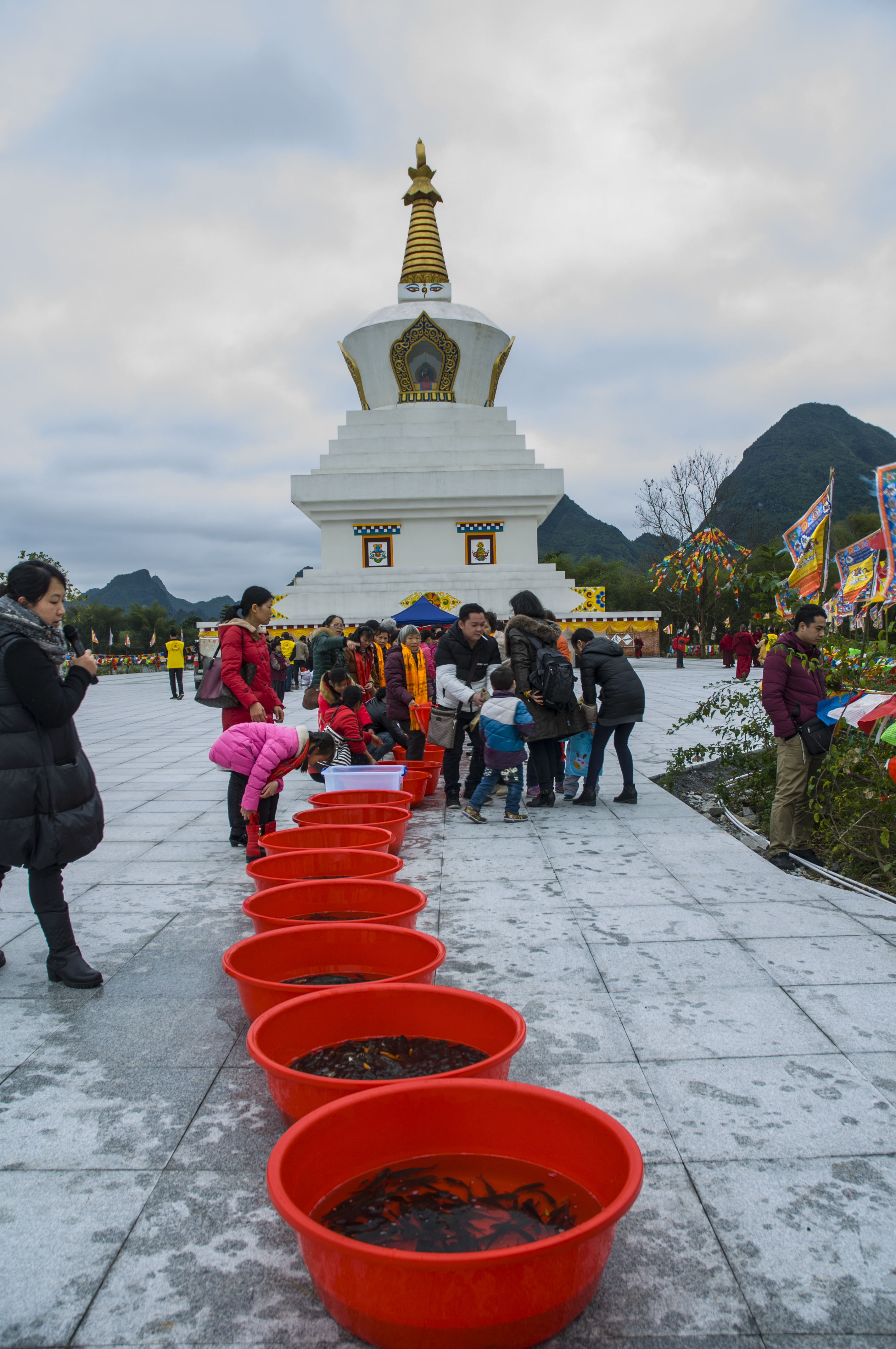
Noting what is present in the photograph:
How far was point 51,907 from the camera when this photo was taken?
3.19 meters

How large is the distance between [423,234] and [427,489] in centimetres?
1090

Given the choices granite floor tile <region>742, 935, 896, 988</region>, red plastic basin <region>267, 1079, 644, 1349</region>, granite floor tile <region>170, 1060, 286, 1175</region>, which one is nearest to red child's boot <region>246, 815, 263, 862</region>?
granite floor tile <region>170, 1060, 286, 1175</region>

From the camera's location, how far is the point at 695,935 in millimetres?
3684

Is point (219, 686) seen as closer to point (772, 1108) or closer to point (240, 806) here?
point (240, 806)

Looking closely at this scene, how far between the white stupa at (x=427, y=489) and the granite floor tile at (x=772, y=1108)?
73.5 ft

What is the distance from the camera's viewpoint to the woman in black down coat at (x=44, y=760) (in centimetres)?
300

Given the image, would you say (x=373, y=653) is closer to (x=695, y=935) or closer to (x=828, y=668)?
(x=828, y=668)

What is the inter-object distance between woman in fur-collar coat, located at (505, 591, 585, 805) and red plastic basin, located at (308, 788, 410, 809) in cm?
131

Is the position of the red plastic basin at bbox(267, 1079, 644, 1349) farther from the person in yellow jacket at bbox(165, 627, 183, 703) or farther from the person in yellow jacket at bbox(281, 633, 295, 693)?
the person in yellow jacket at bbox(281, 633, 295, 693)

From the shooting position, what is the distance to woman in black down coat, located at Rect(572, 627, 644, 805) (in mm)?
6242

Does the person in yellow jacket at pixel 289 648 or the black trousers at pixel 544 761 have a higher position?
the person in yellow jacket at pixel 289 648

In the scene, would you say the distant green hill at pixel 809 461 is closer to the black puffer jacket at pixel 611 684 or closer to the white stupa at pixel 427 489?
the white stupa at pixel 427 489

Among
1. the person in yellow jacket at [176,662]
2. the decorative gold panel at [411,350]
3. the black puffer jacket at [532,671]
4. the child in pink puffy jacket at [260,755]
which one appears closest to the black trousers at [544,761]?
the black puffer jacket at [532,671]

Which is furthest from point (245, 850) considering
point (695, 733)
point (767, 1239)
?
point (695, 733)
